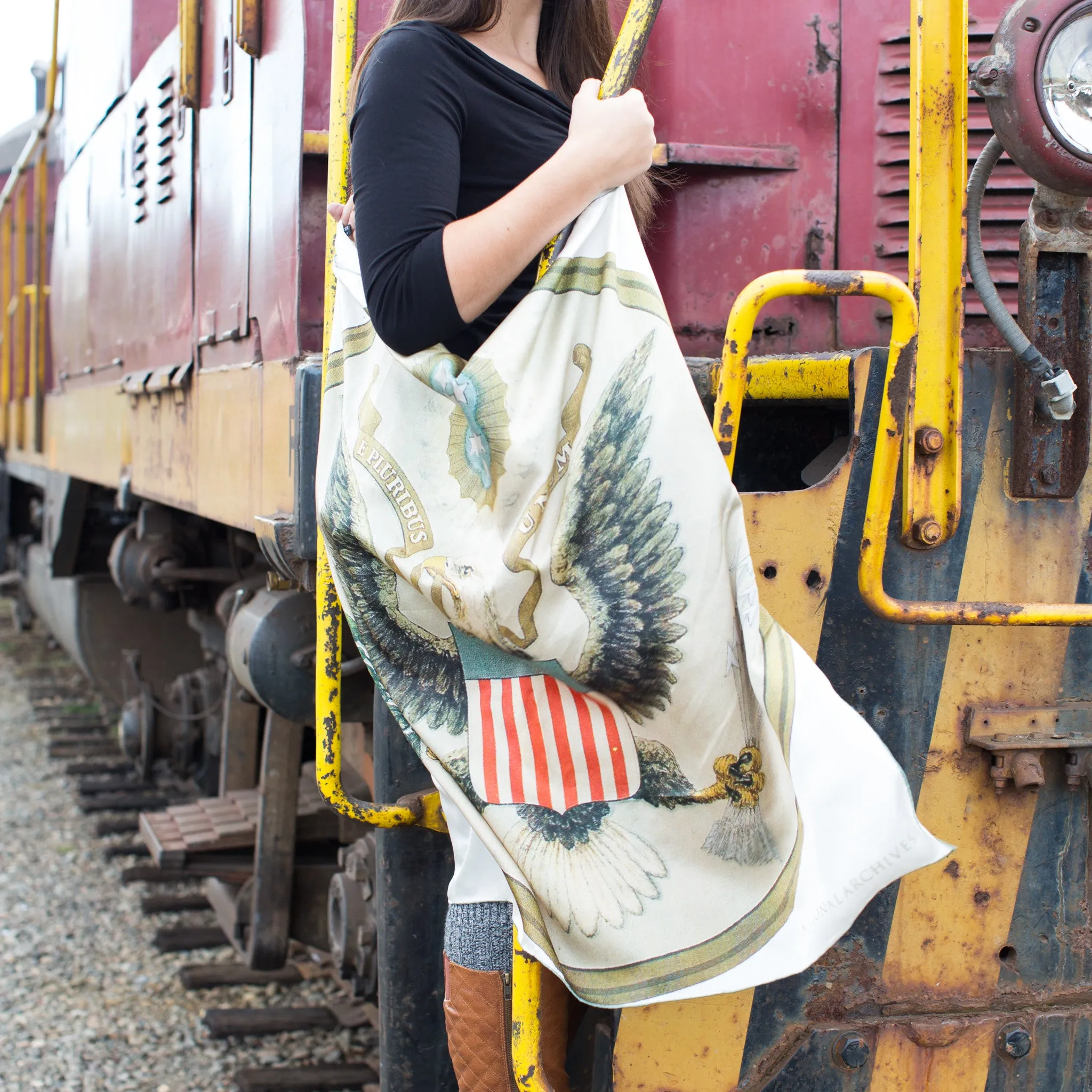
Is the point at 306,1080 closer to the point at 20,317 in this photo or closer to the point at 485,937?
the point at 485,937

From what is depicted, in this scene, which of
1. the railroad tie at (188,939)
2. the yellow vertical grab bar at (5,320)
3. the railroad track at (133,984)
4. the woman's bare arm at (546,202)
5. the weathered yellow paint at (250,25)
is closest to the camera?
the woman's bare arm at (546,202)

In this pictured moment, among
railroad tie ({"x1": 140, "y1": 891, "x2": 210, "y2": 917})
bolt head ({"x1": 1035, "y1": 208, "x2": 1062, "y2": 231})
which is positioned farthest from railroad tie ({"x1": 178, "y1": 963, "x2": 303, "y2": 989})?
bolt head ({"x1": 1035, "y1": 208, "x2": 1062, "y2": 231})

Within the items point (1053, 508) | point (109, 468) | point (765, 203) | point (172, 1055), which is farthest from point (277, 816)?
point (1053, 508)

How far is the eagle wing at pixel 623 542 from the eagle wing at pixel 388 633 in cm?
20

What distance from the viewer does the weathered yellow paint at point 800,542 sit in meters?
1.47

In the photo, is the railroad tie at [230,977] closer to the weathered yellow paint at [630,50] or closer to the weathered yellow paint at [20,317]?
the weathered yellow paint at [630,50]

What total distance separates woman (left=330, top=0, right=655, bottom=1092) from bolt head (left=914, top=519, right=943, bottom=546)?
20.1 inches

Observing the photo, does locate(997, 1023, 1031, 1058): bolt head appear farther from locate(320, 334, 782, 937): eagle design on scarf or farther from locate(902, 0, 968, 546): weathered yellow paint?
locate(902, 0, 968, 546): weathered yellow paint

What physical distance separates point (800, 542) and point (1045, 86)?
541mm

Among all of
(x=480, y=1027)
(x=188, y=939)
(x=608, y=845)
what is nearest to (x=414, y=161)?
(x=608, y=845)

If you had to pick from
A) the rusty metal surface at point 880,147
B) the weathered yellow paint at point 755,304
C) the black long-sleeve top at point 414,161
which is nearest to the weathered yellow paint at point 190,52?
the rusty metal surface at point 880,147

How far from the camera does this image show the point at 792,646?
131cm

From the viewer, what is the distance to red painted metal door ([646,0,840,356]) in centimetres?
188

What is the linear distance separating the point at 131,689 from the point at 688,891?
4.12m
